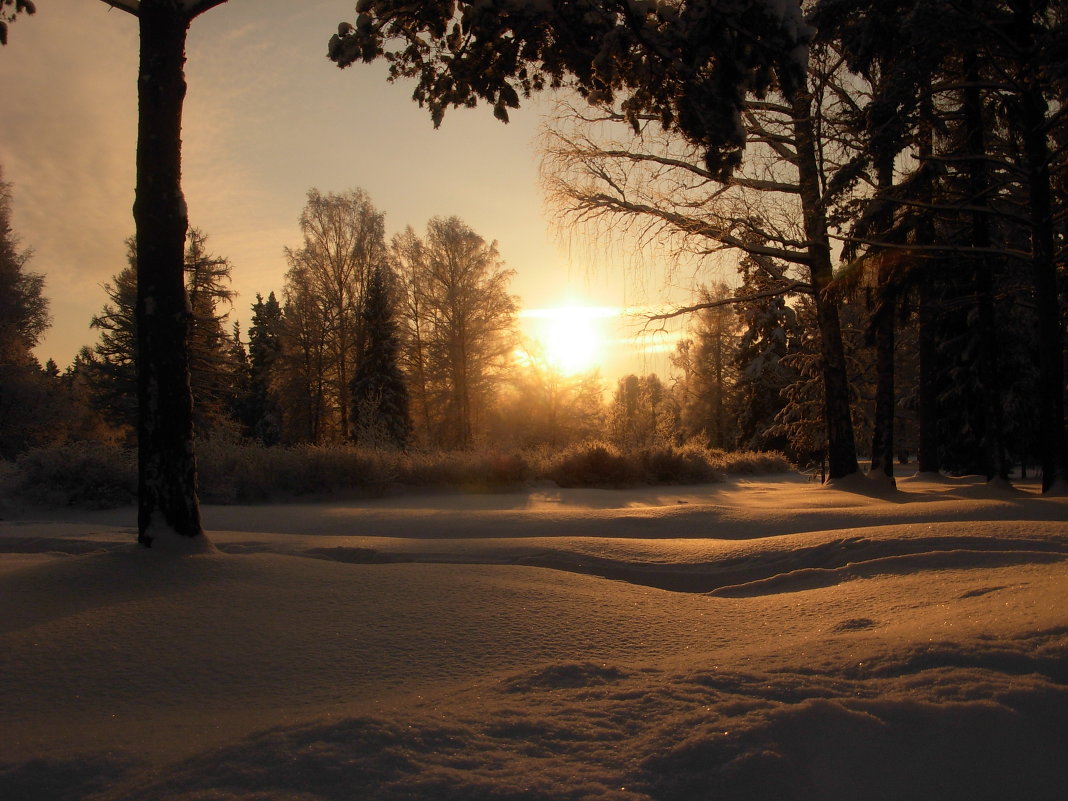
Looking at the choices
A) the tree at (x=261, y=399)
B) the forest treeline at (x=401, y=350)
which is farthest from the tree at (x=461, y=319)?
the tree at (x=261, y=399)

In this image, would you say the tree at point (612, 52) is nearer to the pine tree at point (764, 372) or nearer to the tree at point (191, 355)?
the tree at point (191, 355)

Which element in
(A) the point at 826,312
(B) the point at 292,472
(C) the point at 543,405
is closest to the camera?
(B) the point at 292,472

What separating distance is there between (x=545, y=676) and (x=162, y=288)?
3.61 meters

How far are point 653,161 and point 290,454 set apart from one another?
25.7ft

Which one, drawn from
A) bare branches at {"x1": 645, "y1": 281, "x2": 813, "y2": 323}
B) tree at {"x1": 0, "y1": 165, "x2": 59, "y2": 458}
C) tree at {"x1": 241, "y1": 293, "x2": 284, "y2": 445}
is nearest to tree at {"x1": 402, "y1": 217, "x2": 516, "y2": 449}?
tree at {"x1": 241, "y1": 293, "x2": 284, "y2": 445}

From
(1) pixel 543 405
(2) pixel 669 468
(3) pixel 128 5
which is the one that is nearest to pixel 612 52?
(3) pixel 128 5

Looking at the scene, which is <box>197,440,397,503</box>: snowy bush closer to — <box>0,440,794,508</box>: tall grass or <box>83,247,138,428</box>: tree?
<box>0,440,794,508</box>: tall grass

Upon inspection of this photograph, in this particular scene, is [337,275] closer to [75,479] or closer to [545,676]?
[75,479]

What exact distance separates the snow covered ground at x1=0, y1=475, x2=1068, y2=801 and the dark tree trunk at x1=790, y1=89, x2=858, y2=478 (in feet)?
22.1

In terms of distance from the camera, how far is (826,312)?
10836 mm

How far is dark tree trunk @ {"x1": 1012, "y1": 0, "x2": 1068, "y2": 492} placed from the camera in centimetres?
864

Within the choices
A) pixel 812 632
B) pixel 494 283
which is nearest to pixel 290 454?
pixel 812 632

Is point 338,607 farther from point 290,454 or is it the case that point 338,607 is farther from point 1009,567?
point 290,454

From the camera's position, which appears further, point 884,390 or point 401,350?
point 401,350
